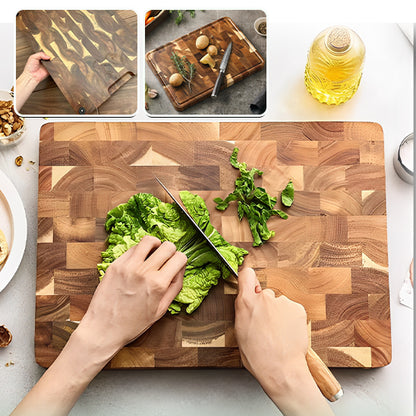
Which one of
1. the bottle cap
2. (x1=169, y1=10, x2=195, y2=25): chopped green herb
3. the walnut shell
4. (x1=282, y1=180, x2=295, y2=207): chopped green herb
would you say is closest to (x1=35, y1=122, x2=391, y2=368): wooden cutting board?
(x1=282, y1=180, x2=295, y2=207): chopped green herb

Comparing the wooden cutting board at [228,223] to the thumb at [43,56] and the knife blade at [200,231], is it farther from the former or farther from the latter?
the thumb at [43,56]

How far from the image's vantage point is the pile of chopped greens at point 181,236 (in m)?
1.33

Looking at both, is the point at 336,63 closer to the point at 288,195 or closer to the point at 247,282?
the point at 288,195

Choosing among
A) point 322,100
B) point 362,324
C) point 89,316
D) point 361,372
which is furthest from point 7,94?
point 361,372

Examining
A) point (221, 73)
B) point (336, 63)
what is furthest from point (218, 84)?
point (336, 63)

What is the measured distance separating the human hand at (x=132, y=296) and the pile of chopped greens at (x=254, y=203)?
0.23 metres

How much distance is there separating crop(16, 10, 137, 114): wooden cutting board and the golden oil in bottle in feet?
1.90

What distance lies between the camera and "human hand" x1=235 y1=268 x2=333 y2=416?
1223 mm

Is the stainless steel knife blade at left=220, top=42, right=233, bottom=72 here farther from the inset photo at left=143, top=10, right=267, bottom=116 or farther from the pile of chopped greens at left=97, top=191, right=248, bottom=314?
the pile of chopped greens at left=97, top=191, right=248, bottom=314

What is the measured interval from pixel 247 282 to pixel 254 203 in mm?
237

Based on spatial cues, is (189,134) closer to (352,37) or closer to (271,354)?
(352,37)

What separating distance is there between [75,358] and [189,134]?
0.73m

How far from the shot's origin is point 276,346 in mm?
1267

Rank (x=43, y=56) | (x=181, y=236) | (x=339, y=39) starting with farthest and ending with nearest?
1. (x=43, y=56)
2. (x=181, y=236)
3. (x=339, y=39)
